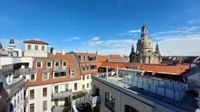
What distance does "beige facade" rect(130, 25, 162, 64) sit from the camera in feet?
253

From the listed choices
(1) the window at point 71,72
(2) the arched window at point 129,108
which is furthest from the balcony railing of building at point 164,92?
(1) the window at point 71,72

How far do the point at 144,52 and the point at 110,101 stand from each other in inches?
2554

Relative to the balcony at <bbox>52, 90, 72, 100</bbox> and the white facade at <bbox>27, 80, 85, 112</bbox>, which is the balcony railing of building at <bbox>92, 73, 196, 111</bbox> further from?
the white facade at <bbox>27, 80, 85, 112</bbox>

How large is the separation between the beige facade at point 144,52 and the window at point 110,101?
62.0 m

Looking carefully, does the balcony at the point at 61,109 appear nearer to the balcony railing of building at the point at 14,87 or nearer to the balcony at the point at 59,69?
the balcony at the point at 59,69

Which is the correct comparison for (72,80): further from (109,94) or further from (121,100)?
(121,100)

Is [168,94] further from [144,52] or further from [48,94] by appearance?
[144,52]

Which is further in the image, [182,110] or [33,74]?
[33,74]

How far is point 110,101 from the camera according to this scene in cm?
1806

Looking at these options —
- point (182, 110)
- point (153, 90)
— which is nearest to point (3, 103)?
point (153, 90)

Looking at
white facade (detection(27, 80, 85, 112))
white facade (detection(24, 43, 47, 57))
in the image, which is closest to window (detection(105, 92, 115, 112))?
white facade (detection(27, 80, 85, 112))

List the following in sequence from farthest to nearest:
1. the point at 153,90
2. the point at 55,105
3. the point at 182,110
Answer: the point at 55,105 → the point at 153,90 → the point at 182,110

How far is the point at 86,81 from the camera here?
3522 cm

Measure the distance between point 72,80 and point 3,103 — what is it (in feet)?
62.3
